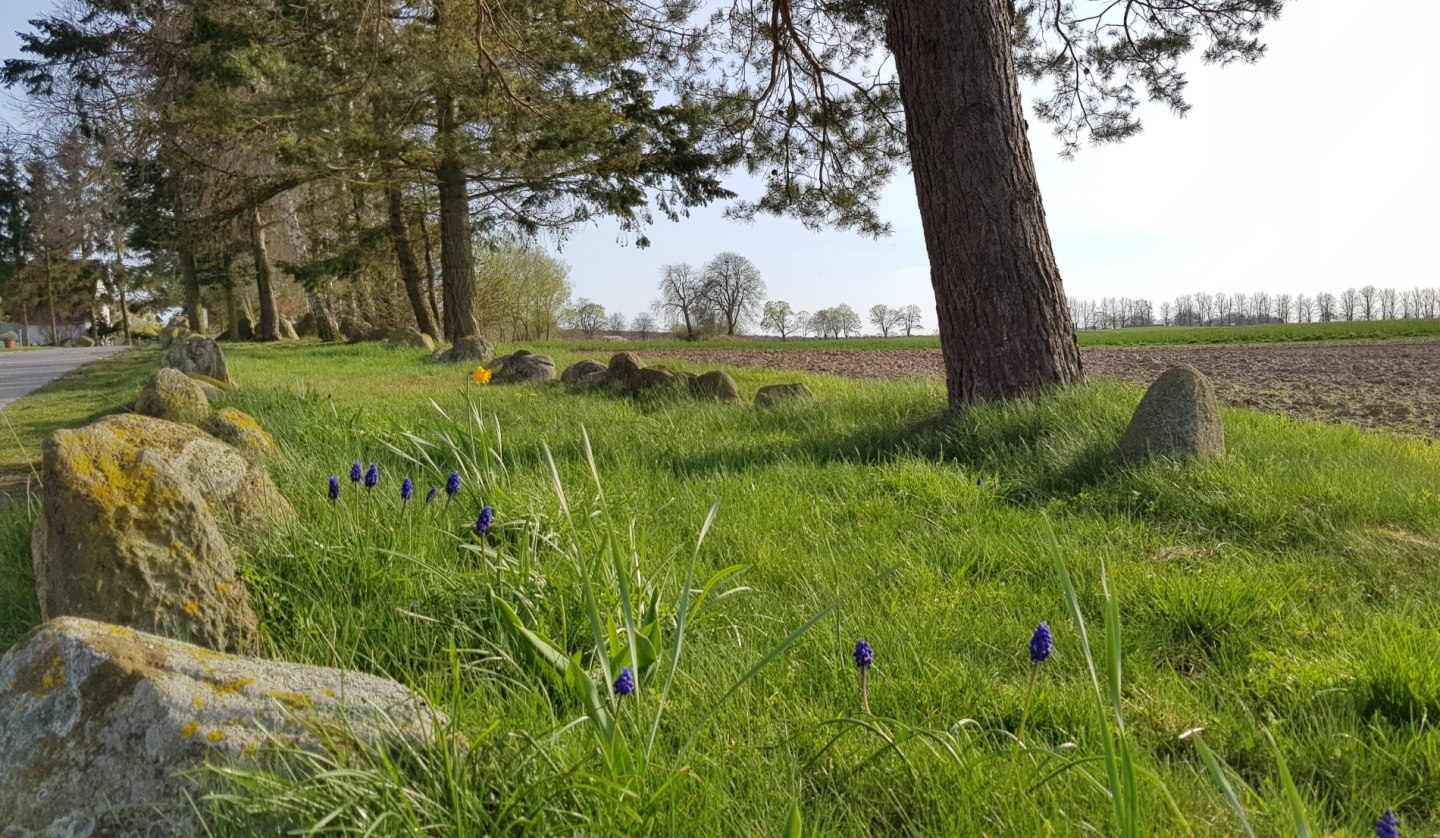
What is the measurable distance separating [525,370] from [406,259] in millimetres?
10995

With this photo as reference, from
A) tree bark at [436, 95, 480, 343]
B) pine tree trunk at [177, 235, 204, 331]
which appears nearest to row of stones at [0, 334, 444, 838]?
tree bark at [436, 95, 480, 343]

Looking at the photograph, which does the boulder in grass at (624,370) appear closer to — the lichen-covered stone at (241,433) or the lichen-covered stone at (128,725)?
the lichen-covered stone at (241,433)

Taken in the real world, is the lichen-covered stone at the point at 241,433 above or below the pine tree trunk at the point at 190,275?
below

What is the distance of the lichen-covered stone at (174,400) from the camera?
5.71 m

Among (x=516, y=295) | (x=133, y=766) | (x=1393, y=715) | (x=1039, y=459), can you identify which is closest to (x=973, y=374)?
(x=1039, y=459)

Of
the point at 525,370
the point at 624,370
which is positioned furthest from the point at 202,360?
the point at 624,370

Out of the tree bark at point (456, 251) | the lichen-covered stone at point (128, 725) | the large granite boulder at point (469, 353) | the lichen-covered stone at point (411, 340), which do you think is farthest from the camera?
the lichen-covered stone at point (411, 340)

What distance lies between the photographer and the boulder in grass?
897 cm

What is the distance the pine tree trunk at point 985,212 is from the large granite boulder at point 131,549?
177 inches

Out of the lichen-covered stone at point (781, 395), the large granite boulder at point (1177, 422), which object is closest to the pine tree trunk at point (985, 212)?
the large granite boulder at point (1177, 422)

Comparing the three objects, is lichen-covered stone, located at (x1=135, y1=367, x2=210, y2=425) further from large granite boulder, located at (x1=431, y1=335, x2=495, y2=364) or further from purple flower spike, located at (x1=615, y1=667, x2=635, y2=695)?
large granite boulder, located at (x1=431, y1=335, x2=495, y2=364)

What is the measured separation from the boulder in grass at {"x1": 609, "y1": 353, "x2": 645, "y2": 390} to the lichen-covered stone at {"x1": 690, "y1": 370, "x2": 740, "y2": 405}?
1.21 metres

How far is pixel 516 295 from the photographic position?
3669 cm

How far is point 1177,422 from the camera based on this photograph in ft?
13.6
